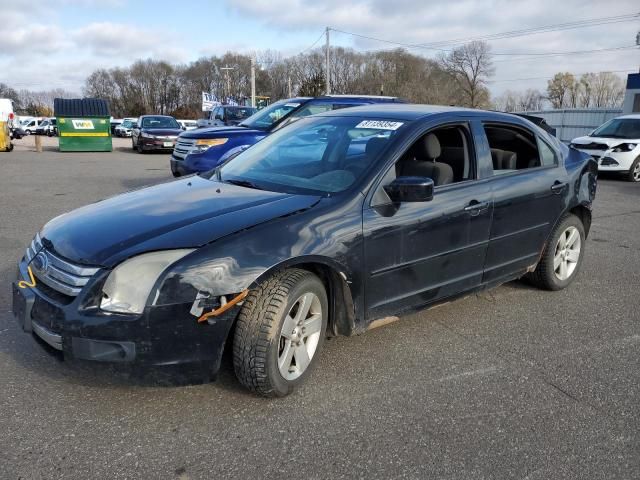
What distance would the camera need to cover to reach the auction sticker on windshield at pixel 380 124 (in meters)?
3.68

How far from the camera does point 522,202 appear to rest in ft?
13.8

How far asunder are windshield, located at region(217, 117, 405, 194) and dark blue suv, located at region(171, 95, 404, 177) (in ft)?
14.7

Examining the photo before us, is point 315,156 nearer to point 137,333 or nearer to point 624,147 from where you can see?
point 137,333

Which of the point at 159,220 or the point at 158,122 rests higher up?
the point at 158,122

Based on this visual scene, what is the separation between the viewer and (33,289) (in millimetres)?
2883

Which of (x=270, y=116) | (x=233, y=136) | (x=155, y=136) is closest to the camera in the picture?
(x=233, y=136)

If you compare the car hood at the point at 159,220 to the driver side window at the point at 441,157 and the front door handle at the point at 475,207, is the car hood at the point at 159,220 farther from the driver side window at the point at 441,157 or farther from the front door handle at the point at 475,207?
the front door handle at the point at 475,207

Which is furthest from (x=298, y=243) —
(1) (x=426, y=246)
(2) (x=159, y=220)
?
(1) (x=426, y=246)

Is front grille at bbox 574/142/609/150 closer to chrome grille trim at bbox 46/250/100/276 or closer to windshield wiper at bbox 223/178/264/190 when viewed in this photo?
windshield wiper at bbox 223/178/264/190

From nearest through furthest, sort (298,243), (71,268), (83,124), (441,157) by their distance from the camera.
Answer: (71,268), (298,243), (441,157), (83,124)

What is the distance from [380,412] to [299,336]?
0.59 m

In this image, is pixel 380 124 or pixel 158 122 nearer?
pixel 380 124

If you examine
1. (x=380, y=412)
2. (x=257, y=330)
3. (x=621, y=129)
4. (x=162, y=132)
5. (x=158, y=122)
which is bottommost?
(x=380, y=412)

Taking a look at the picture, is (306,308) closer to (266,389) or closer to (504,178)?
(266,389)
